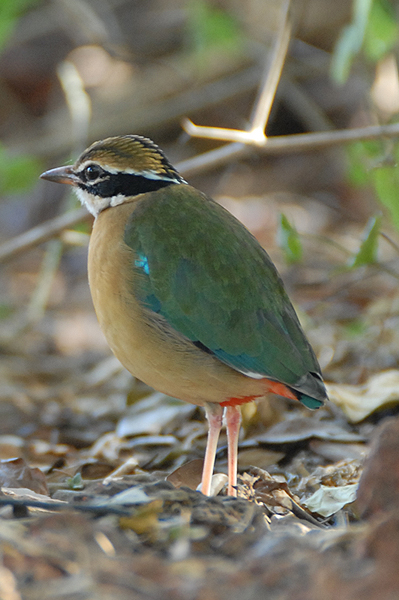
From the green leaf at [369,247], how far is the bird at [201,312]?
3.63 ft

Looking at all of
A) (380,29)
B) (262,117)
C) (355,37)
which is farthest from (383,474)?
(380,29)

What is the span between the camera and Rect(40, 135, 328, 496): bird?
3533 mm

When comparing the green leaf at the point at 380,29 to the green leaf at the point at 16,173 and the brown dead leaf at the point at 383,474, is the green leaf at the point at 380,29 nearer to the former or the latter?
the green leaf at the point at 16,173

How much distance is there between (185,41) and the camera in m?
11.6

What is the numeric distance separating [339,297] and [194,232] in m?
3.79

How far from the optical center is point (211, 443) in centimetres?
372

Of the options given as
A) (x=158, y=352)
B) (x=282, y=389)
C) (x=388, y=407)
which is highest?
(x=158, y=352)

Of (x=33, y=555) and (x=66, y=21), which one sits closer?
(x=33, y=555)

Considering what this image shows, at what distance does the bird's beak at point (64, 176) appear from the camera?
4.36m

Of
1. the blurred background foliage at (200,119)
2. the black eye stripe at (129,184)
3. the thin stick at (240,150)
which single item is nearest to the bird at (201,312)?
the black eye stripe at (129,184)

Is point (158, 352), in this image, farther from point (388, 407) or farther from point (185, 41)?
point (185, 41)

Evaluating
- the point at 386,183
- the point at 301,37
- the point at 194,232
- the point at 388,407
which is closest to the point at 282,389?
the point at 194,232

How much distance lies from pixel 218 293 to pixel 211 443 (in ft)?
2.47

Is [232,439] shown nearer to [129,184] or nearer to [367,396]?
[367,396]
